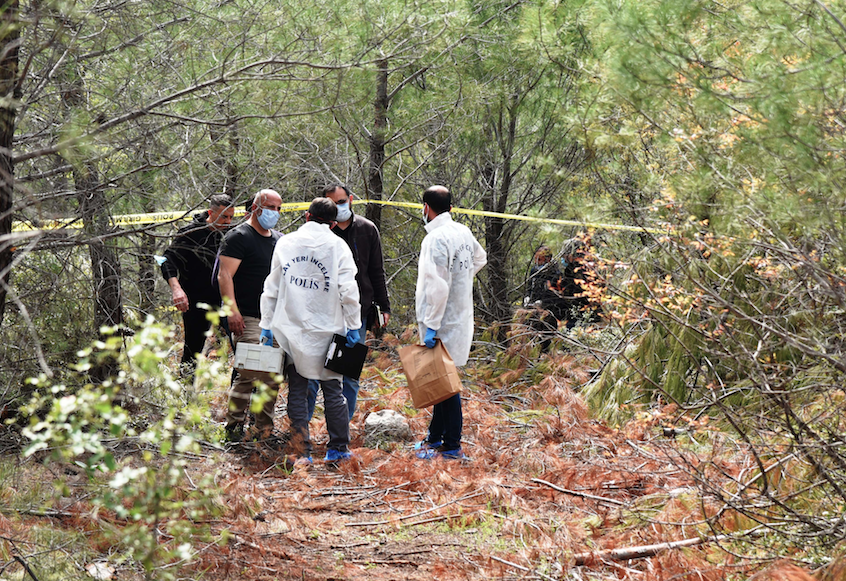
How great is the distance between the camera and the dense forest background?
304 cm

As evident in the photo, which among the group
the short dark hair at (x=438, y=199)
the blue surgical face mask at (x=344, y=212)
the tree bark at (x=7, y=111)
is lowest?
the blue surgical face mask at (x=344, y=212)

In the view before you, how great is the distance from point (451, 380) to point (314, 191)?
4.68 m

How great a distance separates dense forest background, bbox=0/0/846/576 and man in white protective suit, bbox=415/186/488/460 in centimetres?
90

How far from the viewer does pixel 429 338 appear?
6.05 m

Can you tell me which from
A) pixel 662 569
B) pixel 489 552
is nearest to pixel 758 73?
pixel 662 569

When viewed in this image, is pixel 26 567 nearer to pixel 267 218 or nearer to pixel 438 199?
pixel 267 218

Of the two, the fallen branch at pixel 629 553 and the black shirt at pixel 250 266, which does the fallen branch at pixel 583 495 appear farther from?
the black shirt at pixel 250 266

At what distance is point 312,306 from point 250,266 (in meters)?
0.73

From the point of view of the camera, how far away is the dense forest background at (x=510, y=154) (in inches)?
120

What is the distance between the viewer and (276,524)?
4.61 metres

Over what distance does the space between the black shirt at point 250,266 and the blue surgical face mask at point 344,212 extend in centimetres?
59

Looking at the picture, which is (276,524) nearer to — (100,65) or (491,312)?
(100,65)

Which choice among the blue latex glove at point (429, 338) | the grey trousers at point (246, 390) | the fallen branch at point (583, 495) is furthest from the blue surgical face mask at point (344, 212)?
the fallen branch at point (583, 495)

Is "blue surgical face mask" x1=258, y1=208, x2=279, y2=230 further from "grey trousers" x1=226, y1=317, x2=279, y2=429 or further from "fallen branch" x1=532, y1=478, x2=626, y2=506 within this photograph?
"fallen branch" x1=532, y1=478, x2=626, y2=506
